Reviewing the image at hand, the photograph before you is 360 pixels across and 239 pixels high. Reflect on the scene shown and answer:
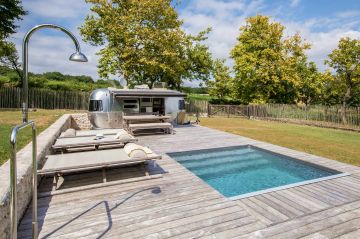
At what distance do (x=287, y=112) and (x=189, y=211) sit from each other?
23.3m

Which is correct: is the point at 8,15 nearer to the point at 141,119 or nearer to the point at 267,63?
the point at 141,119

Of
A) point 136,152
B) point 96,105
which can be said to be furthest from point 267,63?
point 136,152

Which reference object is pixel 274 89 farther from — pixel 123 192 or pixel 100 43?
pixel 123 192

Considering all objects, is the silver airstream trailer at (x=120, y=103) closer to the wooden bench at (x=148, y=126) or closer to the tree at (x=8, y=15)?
the wooden bench at (x=148, y=126)

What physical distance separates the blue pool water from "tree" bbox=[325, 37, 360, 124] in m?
15.9

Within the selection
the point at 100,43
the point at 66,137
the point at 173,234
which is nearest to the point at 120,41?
the point at 100,43

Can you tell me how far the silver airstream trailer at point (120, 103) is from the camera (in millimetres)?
14391

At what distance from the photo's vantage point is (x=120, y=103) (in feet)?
48.8

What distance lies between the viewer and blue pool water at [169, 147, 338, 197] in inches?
274

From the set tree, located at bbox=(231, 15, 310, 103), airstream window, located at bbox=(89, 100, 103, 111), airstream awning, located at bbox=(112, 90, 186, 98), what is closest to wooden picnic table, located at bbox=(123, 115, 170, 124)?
airstream awning, located at bbox=(112, 90, 186, 98)

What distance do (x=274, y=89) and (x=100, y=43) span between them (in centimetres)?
2338

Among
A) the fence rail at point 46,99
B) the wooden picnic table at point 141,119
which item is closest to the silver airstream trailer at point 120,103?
the wooden picnic table at point 141,119

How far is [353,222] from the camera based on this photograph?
3.93 meters

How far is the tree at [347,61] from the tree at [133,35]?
608 inches
